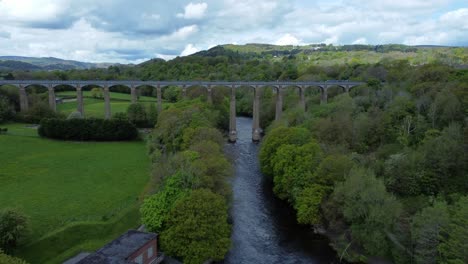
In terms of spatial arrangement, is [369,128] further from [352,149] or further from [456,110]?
[456,110]

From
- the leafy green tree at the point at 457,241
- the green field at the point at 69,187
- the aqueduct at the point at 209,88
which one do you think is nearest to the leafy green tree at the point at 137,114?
the aqueduct at the point at 209,88

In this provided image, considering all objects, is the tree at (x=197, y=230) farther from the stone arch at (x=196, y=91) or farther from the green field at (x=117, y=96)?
the green field at (x=117, y=96)

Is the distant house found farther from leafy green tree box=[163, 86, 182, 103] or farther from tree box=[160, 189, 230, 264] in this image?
leafy green tree box=[163, 86, 182, 103]

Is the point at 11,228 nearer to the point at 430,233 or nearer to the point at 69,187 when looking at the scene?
the point at 69,187

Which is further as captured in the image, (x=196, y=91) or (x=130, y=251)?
(x=196, y=91)

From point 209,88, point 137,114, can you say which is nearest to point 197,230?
point 137,114

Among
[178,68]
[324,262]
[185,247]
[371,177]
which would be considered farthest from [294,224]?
[178,68]

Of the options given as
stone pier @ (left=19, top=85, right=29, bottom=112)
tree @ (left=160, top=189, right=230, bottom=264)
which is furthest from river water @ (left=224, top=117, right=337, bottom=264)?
stone pier @ (left=19, top=85, right=29, bottom=112)
